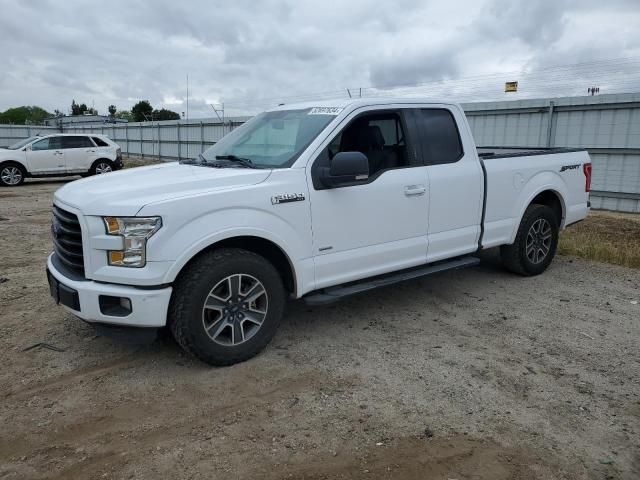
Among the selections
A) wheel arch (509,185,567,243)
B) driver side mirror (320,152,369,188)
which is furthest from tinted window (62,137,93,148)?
driver side mirror (320,152,369,188)

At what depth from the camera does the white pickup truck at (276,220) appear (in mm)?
3506

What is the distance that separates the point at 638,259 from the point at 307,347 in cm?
498

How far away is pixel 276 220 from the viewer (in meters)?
3.91

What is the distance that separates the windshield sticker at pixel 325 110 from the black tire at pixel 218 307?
1412mm

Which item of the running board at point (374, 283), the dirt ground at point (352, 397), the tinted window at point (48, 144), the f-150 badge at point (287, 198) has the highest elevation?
the tinted window at point (48, 144)

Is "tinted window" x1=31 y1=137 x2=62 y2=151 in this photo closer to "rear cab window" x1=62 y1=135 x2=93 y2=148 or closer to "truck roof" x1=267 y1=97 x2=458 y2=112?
"rear cab window" x1=62 y1=135 x2=93 y2=148

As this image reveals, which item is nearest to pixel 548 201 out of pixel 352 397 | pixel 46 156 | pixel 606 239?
pixel 606 239

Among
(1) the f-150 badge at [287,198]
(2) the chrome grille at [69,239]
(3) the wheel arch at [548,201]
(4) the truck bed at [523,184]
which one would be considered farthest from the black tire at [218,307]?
(3) the wheel arch at [548,201]

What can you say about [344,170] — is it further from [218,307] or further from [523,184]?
[523,184]

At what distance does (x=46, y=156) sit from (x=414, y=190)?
1622cm

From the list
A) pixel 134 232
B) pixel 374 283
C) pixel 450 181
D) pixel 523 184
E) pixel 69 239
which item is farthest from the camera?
pixel 523 184

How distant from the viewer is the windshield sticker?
14.6 ft

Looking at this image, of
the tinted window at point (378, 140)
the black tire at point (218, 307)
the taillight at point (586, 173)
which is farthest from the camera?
the taillight at point (586, 173)

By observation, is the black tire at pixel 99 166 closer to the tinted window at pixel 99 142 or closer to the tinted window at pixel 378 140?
the tinted window at pixel 99 142
